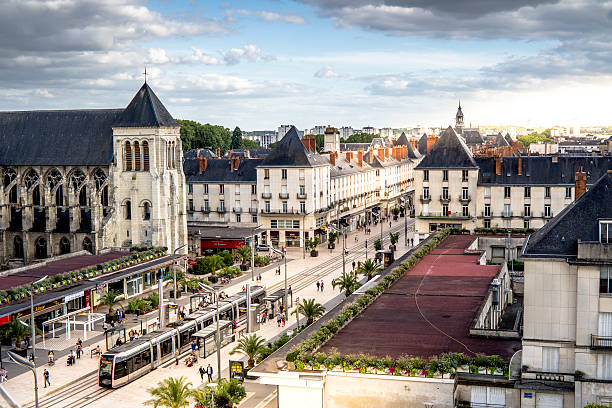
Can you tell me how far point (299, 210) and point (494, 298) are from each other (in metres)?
47.1

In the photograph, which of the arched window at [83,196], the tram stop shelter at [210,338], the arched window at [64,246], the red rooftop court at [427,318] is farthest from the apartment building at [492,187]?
the arched window at [64,246]

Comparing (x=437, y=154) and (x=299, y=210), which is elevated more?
(x=437, y=154)

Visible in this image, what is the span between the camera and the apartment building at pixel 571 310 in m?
27.3

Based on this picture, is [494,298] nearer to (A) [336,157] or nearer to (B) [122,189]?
(B) [122,189]

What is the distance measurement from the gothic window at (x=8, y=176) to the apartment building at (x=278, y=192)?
67.8ft

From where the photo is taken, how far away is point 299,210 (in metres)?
89.5

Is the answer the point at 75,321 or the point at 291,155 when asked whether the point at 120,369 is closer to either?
the point at 75,321

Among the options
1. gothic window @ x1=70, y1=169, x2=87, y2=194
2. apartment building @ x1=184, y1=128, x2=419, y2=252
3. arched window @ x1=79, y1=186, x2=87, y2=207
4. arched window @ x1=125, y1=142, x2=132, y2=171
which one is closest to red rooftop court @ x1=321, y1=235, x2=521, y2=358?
arched window @ x1=125, y1=142, x2=132, y2=171

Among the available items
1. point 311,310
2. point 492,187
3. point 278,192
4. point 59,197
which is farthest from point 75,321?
point 492,187

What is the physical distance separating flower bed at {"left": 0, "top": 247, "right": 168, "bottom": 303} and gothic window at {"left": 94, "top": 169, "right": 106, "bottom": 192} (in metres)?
10.3

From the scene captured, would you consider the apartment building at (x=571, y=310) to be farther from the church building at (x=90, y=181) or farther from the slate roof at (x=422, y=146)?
the slate roof at (x=422, y=146)

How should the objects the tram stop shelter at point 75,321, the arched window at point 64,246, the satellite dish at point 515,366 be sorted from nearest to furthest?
the satellite dish at point 515,366 → the tram stop shelter at point 75,321 → the arched window at point 64,246

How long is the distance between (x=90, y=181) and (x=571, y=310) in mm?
58476

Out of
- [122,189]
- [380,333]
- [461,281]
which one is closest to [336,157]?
[122,189]
